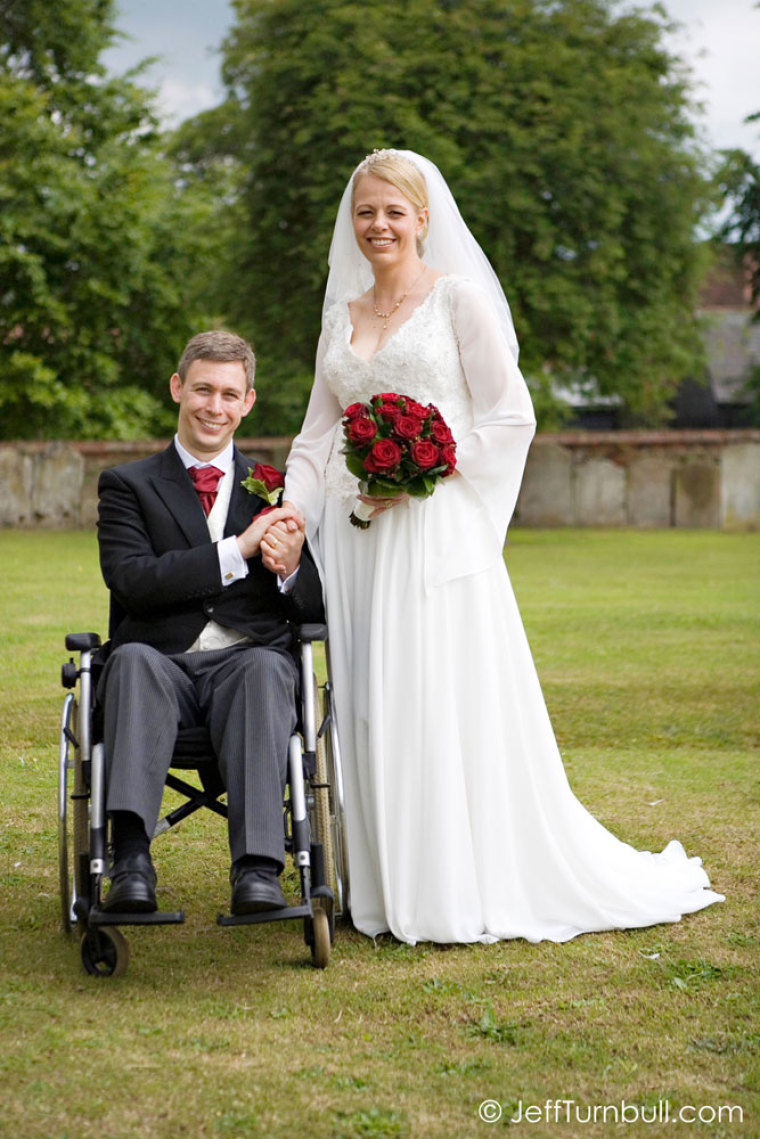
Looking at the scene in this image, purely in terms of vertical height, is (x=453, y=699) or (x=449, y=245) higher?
(x=449, y=245)

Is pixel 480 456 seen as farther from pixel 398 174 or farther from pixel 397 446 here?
pixel 398 174

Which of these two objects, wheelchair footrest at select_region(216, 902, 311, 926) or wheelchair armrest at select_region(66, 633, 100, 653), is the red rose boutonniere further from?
wheelchair footrest at select_region(216, 902, 311, 926)

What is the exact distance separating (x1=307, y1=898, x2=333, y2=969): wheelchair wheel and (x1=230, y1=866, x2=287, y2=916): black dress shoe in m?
0.21

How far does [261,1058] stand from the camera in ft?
10.6

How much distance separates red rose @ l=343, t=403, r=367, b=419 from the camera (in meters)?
4.21

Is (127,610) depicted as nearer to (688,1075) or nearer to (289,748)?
(289,748)

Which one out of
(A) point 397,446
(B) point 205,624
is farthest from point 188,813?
(A) point 397,446

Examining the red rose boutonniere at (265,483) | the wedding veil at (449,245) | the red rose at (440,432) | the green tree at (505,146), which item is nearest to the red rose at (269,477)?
the red rose boutonniere at (265,483)

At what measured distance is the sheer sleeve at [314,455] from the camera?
4531mm

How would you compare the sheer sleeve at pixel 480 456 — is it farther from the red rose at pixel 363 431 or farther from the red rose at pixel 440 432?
the red rose at pixel 363 431

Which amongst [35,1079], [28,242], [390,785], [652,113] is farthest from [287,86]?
[35,1079]

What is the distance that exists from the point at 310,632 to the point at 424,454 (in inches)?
23.3

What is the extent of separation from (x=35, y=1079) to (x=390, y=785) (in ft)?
4.77

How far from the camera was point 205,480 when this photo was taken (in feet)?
14.4
